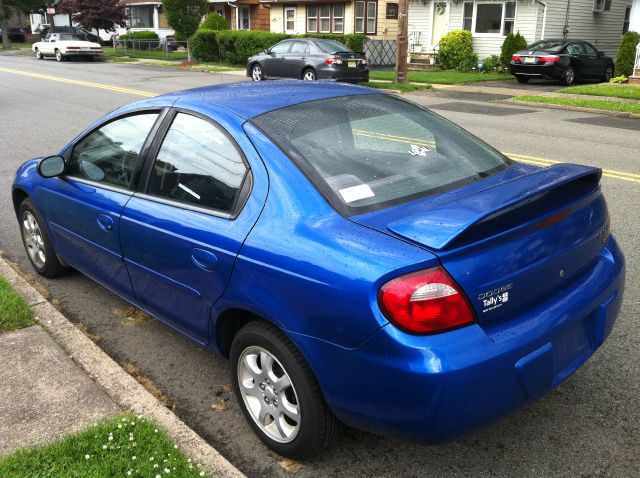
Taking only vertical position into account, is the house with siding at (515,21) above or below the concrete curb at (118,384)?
above

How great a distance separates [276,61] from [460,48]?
9.03 meters

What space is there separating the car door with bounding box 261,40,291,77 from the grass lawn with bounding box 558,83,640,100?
8.69 meters

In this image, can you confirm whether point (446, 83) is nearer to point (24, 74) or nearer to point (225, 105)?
point (24, 74)

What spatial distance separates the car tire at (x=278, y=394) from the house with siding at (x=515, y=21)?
2508cm

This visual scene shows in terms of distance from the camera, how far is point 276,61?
21.5m

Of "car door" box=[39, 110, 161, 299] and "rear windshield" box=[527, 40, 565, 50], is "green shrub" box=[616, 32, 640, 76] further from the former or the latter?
"car door" box=[39, 110, 161, 299]

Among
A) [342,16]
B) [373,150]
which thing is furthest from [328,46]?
[373,150]

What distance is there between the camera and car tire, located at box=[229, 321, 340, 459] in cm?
272

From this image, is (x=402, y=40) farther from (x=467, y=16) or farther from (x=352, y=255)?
(x=352, y=255)

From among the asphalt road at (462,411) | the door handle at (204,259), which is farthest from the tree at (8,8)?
the door handle at (204,259)

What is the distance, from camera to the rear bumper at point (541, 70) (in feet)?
69.9

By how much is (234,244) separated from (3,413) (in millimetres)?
1515

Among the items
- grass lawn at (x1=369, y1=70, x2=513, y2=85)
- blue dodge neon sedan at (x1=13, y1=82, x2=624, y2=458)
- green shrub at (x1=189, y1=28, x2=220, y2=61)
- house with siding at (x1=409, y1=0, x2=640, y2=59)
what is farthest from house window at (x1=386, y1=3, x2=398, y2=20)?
blue dodge neon sedan at (x1=13, y1=82, x2=624, y2=458)

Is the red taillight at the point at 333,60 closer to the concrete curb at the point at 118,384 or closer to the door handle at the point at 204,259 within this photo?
the concrete curb at the point at 118,384
